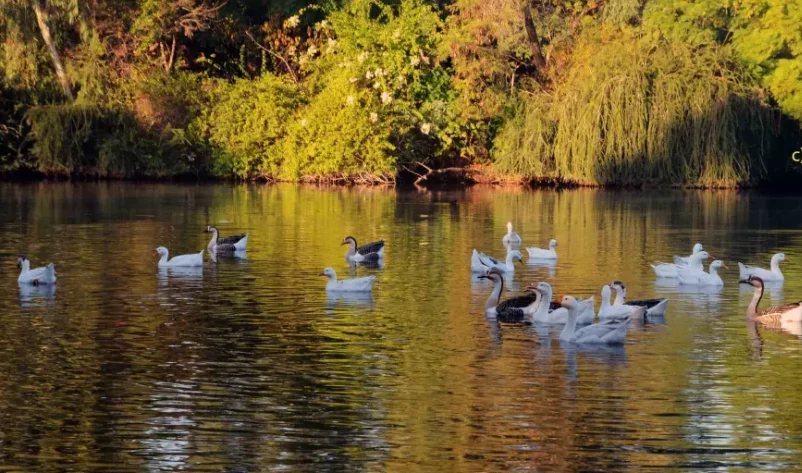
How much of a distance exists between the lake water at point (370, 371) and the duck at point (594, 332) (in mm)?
252

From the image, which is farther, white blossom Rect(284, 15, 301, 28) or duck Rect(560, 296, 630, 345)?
white blossom Rect(284, 15, 301, 28)

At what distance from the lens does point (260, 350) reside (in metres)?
18.1

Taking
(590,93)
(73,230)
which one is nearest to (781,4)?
(590,93)

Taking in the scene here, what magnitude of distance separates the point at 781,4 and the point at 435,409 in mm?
43723

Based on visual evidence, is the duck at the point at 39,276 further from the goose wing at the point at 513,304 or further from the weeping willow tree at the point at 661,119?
the weeping willow tree at the point at 661,119

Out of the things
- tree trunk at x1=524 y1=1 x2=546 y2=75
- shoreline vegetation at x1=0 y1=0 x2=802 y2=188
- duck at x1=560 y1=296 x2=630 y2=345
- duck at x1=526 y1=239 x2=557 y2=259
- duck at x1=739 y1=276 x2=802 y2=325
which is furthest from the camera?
tree trunk at x1=524 y1=1 x2=546 y2=75

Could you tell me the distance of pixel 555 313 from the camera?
20234 millimetres

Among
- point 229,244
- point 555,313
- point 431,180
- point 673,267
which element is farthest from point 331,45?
point 555,313

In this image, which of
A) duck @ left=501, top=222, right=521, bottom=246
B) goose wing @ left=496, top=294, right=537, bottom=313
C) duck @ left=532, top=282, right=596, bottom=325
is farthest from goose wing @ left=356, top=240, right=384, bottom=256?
duck @ left=532, top=282, right=596, bottom=325

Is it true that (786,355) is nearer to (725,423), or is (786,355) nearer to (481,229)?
(725,423)

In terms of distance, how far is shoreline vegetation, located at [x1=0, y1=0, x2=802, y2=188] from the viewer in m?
53.5

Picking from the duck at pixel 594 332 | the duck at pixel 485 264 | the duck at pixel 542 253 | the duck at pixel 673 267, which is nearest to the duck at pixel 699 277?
the duck at pixel 673 267

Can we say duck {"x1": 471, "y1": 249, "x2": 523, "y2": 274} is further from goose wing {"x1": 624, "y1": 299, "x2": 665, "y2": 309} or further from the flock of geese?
goose wing {"x1": 624, "y1": 299, "x2": 665, "y2": 309}

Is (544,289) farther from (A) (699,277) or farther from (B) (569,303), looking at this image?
(A) (699,277)
